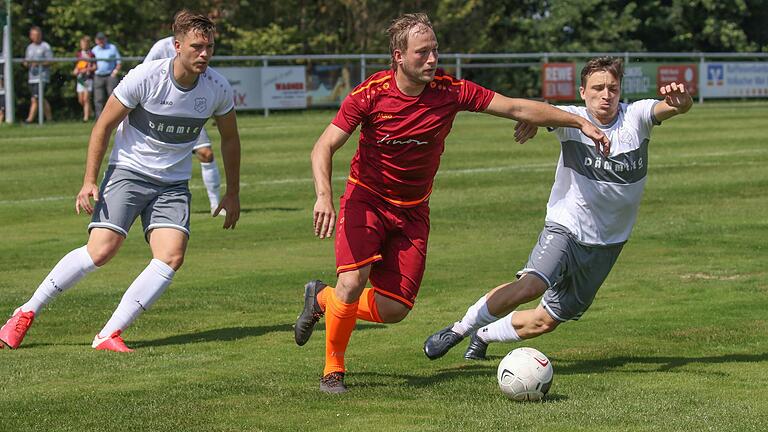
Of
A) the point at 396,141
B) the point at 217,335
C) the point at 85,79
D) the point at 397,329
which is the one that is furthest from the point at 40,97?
the point at 396,141

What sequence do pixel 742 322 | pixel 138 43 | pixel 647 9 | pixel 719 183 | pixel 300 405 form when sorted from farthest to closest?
pixel 647 9, pixel 138 43, pixel 719 183, pixel 742 322, pixel 300 405

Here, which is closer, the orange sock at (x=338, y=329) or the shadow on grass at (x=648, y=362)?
the orange sock at (x=338, y=329)

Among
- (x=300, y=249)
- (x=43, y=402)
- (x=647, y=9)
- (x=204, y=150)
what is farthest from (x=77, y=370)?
(x=647, y=9)

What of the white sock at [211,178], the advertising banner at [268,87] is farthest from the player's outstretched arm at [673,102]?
the advertising banner at [268,87]

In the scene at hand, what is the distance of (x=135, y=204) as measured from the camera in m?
8.52

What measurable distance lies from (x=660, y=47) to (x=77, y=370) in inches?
1824

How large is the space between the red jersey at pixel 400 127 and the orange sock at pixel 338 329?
25.3 inches

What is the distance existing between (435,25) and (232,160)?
117 ft

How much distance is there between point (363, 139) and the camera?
7273 millimetres

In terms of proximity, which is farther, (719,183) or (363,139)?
(719,183)

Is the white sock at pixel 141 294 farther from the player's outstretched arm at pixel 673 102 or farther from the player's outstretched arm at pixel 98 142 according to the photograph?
the player's outstretched arm at pixel 673 102

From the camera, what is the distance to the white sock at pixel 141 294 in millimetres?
8336

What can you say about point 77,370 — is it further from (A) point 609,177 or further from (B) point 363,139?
(A) point 609,177

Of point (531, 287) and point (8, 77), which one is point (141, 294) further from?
Result: point (8, 77)
